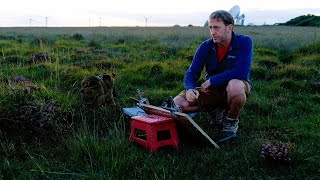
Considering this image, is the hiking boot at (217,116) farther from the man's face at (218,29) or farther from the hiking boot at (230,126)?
the man's face at (218,29)

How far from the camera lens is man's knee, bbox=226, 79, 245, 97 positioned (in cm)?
530

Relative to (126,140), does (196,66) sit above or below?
above

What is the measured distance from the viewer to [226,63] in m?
5.58

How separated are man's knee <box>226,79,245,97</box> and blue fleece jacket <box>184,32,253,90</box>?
11 centimetres

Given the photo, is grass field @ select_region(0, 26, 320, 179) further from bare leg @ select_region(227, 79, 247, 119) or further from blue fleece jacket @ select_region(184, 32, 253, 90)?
blue fleece jacket @ select_region(184, 32, 253, 90)

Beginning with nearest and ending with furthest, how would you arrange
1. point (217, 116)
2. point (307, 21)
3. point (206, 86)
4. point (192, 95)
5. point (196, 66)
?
point (192, 95)
point (206, 86)
point (196, 66)
point (217, 116)
point (307, 21)

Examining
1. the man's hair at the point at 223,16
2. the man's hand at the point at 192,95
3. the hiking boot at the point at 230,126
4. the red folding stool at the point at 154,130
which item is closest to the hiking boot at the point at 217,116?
the hiking boot at the point at 230,126

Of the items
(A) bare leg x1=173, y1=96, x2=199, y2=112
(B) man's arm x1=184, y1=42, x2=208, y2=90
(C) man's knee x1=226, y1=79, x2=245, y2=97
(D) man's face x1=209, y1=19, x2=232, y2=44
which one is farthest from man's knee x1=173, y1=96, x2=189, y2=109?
(D) man's face x1=209, y1=19, x2=232, y2=44

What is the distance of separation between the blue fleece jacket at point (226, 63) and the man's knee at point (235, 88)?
0.11 metres

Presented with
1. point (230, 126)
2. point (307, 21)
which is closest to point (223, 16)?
point (230, 126)

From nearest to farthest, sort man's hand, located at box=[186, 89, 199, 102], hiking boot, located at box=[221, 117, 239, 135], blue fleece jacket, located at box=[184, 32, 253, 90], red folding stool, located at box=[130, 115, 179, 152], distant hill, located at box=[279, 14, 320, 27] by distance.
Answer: red folding stool, located at box=[130, 115, 179, 152], man's hand, located at box=[186, 89, 199, 102], blue fleece jacket, located at box=[184, 32, 253, 90], hiking boot, located at box=[221, 117, 239, 135], distant hill, located at box=[279, 14, 320, 27]

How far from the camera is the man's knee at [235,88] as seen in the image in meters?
5.30

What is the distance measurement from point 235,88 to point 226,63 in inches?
17.9

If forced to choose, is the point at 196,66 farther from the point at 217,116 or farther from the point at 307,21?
the point at 307,21
